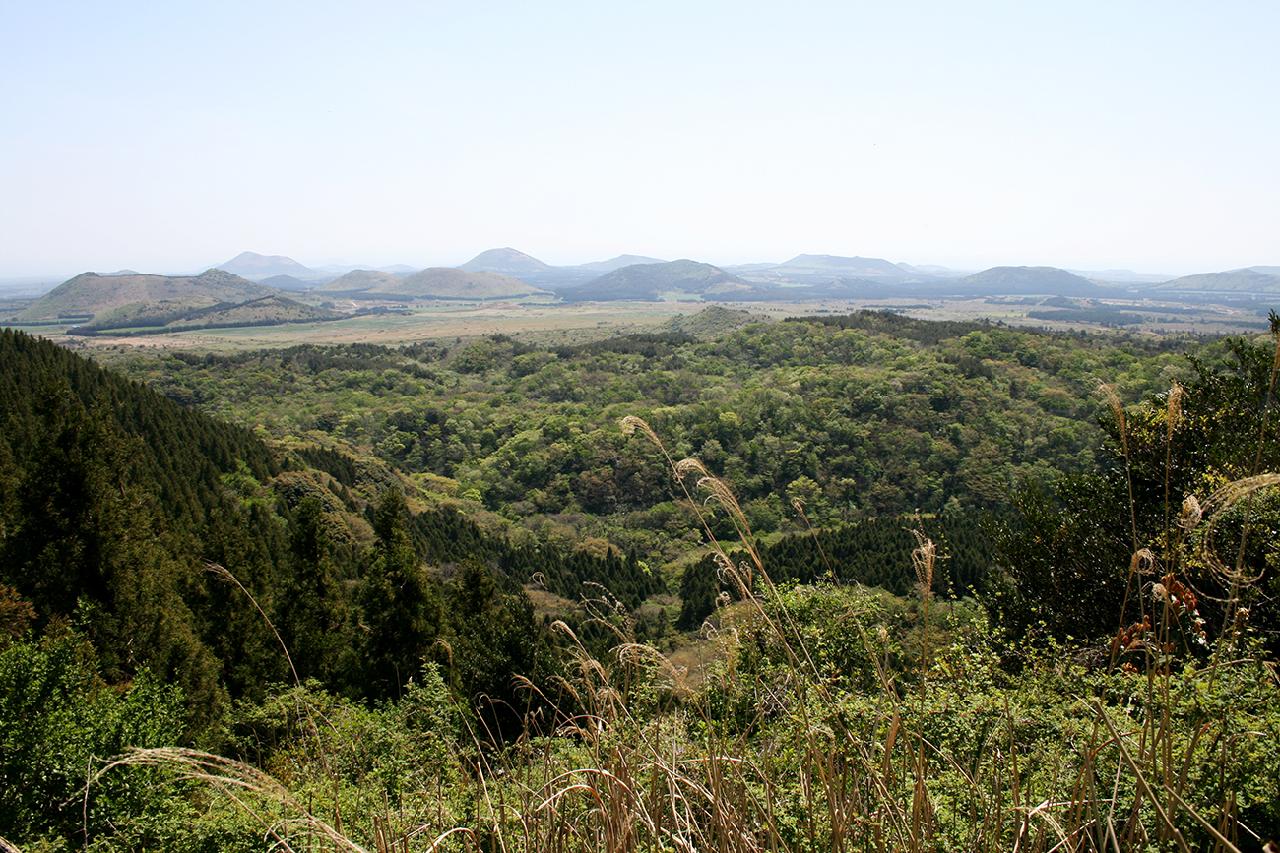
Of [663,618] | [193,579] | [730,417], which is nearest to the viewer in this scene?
[193,579]

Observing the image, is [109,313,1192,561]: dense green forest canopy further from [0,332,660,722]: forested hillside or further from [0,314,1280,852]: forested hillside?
[0,332,660,722]: forested hillside

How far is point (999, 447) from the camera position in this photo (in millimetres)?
61938

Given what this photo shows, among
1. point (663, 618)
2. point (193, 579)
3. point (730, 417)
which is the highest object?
point (193, 579)

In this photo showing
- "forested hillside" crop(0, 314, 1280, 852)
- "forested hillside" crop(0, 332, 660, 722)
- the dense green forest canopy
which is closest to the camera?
"forested hillside" crop(0, 314, 1280, 852)

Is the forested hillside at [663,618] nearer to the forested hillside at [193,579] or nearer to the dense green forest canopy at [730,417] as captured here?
the forested hillside at [193,579]

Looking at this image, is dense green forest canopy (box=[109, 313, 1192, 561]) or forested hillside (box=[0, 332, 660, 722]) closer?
forested hillside (box=[0, 332, 660, 722])

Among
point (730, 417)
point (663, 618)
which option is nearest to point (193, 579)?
point (663, 618)

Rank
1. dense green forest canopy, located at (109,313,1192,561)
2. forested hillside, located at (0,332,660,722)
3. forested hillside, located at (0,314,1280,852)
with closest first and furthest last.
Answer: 1. forested hillside, located at (0,314,1280,852)
2. forested hillside, located at (0,332,660,722)
3. dense green forest canopy, located at (109,313,1192,561)

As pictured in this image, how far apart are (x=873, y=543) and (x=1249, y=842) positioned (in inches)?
1630

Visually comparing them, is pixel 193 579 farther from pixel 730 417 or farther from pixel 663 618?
pixel 730 417

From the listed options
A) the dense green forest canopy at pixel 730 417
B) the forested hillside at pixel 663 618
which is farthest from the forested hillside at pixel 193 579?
the dense green forest canopy at pixel 730 417

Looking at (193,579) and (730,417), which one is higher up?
(193,579)

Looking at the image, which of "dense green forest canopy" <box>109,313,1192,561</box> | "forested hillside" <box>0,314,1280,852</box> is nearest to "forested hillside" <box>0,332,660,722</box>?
"forested hillside" <box>0,314,1280,852</box>

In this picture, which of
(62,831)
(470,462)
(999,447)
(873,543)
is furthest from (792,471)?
(62,831)
